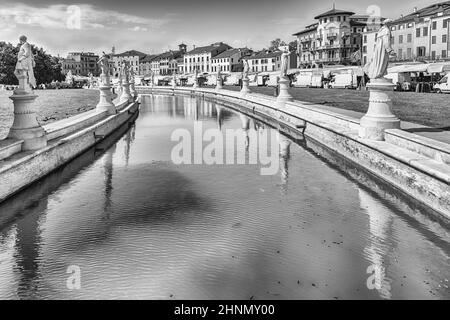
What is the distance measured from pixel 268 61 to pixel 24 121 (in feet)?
332

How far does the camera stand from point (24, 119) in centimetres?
1156

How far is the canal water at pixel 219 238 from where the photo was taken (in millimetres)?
6012

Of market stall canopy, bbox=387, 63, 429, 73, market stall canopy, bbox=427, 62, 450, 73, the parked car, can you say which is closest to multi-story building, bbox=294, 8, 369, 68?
market stall canopy, bbox=387, 63, 429, 73

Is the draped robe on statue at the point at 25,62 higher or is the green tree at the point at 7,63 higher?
the green tree at the point at 7,63

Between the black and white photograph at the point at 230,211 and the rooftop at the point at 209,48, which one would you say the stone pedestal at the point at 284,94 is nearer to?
the black and white photograph at the point at 230,211

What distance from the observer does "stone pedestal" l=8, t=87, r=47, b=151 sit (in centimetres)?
1135

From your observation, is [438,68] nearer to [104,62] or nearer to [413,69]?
[413,69]

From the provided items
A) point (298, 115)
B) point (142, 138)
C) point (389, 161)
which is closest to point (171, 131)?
point (142, 138)

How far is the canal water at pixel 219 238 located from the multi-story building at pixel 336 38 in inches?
Answer: 3375

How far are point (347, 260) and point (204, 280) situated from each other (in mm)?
2388

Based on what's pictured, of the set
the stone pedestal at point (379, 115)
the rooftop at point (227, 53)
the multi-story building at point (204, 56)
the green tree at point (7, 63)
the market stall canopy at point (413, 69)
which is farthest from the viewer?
the multi-story building at point (204, 56)

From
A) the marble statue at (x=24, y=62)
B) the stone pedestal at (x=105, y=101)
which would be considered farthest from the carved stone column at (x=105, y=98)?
the marble statue at (x=24, y=62)

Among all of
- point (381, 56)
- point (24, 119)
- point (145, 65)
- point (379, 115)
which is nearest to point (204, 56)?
point (145, 65)
